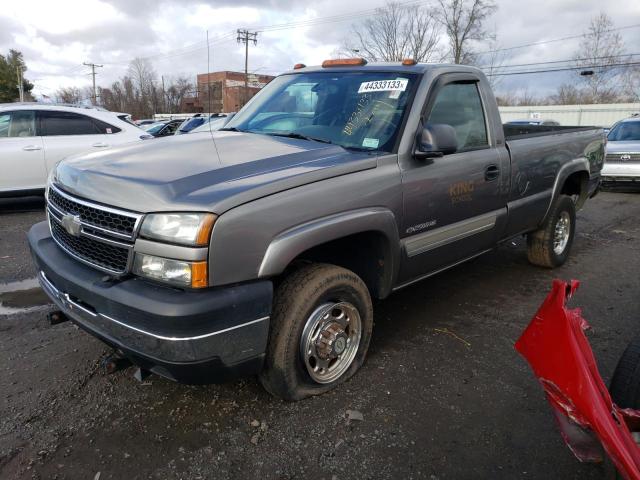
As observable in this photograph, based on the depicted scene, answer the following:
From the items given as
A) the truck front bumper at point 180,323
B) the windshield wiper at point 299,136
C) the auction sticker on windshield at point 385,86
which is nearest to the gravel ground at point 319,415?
the truck front bumper at point 180,323

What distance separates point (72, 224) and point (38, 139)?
20.9 feet

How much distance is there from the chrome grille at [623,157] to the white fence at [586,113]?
79.7ft

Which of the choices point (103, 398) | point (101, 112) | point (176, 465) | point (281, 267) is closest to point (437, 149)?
point (281, 267)

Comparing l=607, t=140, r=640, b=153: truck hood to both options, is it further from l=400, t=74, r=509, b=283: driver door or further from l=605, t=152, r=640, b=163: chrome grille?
l=400, t=74, r=509, b=283: driver door

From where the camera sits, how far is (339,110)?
3.39 metres

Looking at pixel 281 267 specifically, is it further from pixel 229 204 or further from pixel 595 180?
pixel 595 180

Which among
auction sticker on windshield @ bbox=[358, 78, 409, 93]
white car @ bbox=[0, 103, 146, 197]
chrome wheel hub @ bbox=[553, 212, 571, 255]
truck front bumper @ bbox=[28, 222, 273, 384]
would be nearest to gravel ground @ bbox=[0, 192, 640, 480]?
truck front bumper @ bbox=[28, 222, 273, 384]

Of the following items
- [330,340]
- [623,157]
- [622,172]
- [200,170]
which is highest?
[200,170]

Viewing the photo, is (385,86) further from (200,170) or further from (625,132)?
(625,132)

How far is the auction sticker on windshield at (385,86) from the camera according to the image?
3322 mm

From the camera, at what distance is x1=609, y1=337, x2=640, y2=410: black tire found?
6.84ft

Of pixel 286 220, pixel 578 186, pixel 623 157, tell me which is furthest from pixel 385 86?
pixel 623 157

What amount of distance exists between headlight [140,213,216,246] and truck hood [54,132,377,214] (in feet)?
0.12

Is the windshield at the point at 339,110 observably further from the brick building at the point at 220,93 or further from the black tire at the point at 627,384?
the black tire at the point at 627,384
